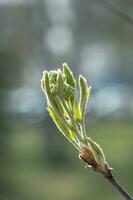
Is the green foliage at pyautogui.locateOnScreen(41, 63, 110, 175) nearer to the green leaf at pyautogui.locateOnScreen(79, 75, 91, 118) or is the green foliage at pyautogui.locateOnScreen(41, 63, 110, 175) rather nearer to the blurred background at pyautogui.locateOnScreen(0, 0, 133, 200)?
the green leaf at pyautogui.locateOnScreen(79, 75, 91, 118)

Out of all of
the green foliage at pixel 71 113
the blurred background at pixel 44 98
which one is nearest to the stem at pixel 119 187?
the green foliage at pixel 71 113

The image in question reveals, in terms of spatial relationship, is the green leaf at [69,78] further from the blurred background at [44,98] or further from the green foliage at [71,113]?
the blurred background at [44,98]

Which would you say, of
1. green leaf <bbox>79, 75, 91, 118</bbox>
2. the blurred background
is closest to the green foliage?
green leaf <bbox>79, 75, 91, 118</bbox>

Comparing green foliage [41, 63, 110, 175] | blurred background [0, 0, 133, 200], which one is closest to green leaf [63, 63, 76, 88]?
green foliage [41, 63, 110, 175]

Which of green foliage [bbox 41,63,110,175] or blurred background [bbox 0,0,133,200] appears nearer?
green foliage [bbox 41,63,110,175]

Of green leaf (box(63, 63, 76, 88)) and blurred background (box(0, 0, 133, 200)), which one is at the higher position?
blurred background (box(0, 0, 133, 200))

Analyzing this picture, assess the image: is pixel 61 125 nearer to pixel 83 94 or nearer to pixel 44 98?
pixel 83 94

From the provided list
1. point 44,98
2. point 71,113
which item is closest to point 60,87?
point 71,113

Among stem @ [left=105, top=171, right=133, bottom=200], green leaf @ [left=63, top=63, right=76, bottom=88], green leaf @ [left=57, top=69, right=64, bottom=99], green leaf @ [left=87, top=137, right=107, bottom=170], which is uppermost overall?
green leaf @ [left=63, top=63, right=76, bottom=88]

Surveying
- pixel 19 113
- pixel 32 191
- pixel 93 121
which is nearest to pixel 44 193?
pixel 32 191
